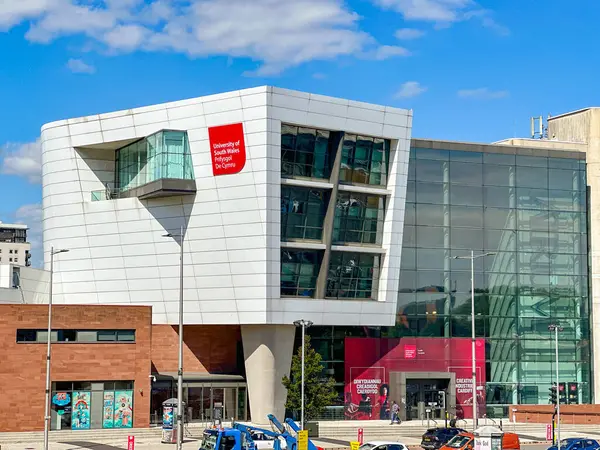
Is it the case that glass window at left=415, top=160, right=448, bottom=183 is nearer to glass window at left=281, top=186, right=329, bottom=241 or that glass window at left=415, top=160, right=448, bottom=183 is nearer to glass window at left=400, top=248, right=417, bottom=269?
glass window at left=400, top=248, right=417, bottom=269

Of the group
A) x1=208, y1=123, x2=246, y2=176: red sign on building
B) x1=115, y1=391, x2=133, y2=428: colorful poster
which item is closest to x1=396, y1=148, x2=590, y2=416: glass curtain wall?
x1=208, y1=123, x2=246, y2=176: red sign on building

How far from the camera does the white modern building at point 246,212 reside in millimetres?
64812

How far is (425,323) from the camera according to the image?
249ft

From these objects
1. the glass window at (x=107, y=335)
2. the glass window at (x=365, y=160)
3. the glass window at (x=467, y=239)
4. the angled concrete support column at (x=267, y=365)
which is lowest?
the angled concrete support column at (x=267, y=365)

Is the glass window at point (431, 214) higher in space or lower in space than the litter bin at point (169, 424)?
higher

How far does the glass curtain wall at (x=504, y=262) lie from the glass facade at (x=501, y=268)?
79 millimetres

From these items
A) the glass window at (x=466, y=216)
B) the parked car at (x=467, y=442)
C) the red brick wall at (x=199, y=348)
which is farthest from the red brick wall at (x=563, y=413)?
the parked car at (x=467, y=442)

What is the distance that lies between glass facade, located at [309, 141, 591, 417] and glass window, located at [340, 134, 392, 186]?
5944mm

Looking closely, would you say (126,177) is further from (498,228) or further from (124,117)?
(498,228)

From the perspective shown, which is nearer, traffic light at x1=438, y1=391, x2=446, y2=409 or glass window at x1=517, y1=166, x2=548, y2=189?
traffic light at x1=438, y1=391, x2=446, y2=409

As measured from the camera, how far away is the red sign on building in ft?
212

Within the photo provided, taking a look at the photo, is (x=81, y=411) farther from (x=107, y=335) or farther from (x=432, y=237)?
(x=432, y=237)

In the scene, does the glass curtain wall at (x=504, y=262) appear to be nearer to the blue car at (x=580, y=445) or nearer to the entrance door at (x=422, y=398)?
the entrance door at (x=422, y=398)

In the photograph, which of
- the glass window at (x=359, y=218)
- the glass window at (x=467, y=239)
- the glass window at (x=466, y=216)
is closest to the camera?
the glass window at (x=359, y=218)
